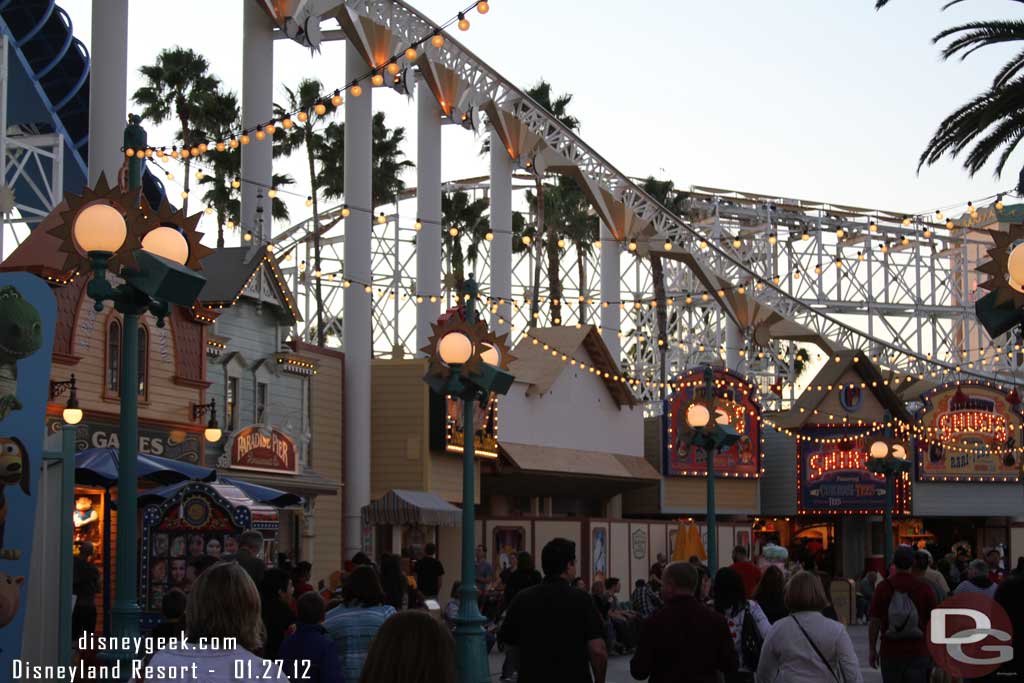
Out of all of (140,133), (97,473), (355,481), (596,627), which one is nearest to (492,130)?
(355,481)

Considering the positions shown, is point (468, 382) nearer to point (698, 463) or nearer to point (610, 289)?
point (610, 289)

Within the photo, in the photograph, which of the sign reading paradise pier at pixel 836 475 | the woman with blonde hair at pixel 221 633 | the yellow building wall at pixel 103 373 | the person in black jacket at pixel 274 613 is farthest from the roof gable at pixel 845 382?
the woman with blonde hair at pixel 221 633

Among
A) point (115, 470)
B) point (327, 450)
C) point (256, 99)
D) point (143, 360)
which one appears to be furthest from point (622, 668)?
point (256, 99)

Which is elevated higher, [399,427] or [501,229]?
[501,229]

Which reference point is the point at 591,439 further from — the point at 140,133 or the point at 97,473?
the point at 140,133

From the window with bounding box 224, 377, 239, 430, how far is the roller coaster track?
6884 mm

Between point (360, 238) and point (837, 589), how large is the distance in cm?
1229

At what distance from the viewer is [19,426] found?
1210 centimetres

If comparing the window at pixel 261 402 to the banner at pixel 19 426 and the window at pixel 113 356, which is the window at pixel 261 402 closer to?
the window at pixel 113 356

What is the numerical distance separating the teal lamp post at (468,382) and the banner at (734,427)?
2476 cm

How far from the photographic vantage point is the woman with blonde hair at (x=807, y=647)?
29.9ft

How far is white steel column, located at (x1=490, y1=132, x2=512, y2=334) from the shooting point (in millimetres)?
34594

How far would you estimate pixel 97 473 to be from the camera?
17359mm

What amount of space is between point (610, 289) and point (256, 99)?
44.2ft
